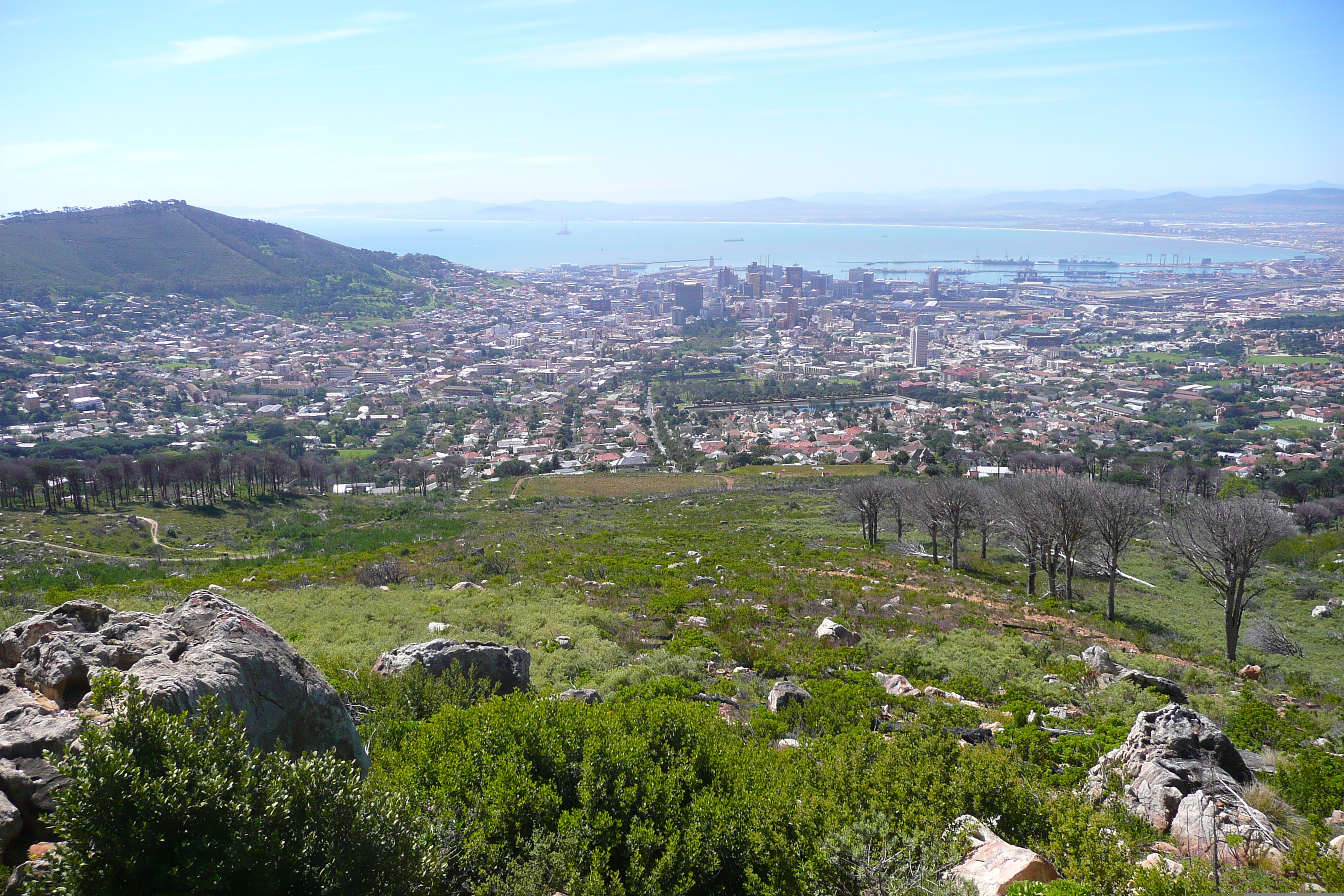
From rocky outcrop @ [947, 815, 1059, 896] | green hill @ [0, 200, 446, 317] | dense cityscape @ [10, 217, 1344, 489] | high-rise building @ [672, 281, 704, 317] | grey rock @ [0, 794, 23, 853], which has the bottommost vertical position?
dense cityscape @ [10, 217, 1344, 489]

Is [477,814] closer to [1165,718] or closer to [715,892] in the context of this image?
[715,892]

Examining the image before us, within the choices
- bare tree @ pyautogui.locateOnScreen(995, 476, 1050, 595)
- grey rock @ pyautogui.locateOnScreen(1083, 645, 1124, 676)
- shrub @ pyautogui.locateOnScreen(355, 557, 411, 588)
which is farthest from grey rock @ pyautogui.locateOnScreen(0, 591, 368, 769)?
bare tree @ pyautogui.locateOnScreen(995, 476, 1050, 595)

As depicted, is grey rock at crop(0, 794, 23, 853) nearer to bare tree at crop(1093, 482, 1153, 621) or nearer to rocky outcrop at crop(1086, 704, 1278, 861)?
rocky outcrop at crop(1086, 704, 1278, 861)

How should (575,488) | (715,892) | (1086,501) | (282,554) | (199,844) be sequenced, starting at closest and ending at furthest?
1. (199,844)
2. (715,892)
3. (1086,501)
4. (282,554)
5. (575,488)

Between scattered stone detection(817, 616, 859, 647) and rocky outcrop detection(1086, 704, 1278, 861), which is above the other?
rocky outcrop detection(1086, 704, 1278, 861)

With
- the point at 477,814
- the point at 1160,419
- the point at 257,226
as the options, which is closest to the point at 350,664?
the point at 477,814

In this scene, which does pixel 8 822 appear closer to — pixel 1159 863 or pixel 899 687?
pixel 1159 863

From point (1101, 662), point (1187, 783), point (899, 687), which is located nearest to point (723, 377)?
point (1101, 662)
